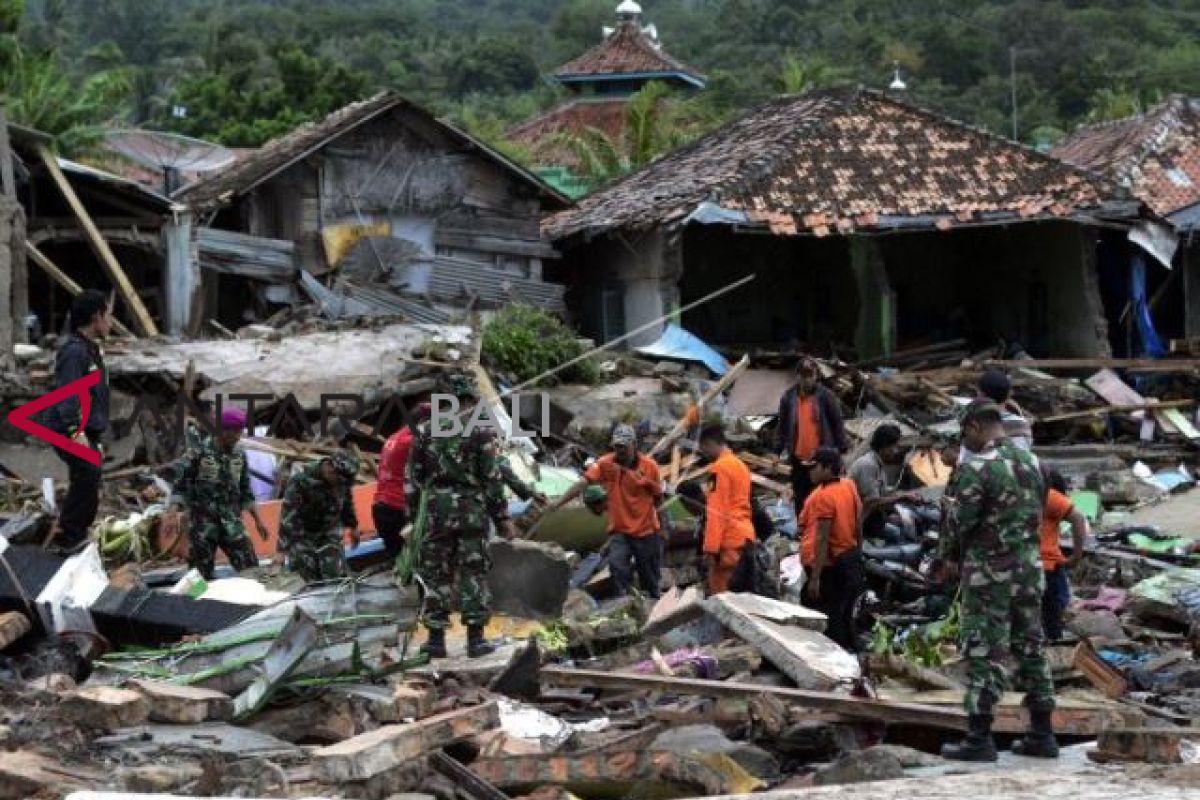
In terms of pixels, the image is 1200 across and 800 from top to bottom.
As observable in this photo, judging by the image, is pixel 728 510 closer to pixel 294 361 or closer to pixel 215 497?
pixel 215 497

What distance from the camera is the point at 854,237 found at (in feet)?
86.1

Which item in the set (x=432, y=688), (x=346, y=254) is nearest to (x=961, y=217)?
(x=346, y=254)

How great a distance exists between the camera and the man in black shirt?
39.4ft

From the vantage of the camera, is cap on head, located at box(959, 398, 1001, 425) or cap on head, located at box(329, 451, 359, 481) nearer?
cap on head, located at box(959, 398, 1001, 425)

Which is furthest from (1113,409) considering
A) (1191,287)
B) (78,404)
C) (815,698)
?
(815,698)

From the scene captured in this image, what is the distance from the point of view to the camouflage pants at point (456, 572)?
36.9 feet

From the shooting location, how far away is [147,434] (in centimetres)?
1888

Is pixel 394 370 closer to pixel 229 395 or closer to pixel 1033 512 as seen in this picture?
pixel 229 395

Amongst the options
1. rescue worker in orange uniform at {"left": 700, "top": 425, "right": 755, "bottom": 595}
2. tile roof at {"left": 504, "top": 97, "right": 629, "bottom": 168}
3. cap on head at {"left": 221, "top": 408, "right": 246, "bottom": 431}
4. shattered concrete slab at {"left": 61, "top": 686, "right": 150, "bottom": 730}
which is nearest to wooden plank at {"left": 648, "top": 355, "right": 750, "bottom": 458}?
rescue worker in orange uniform at {"left": 700, "top": 425, "right": 755, "bottom": 595}

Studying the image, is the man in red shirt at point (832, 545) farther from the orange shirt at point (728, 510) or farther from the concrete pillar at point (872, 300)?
the concrete pillar at point (872, 300)

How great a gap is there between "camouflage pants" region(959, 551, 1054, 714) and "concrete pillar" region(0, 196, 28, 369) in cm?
1251

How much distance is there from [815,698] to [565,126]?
3907 cm

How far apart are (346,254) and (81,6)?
228ft

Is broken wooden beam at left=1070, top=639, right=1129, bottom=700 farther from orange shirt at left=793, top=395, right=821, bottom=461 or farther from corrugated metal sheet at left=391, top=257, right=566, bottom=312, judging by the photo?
corrugated metal sheet at left=391, top=257, right=566, bottom=312
